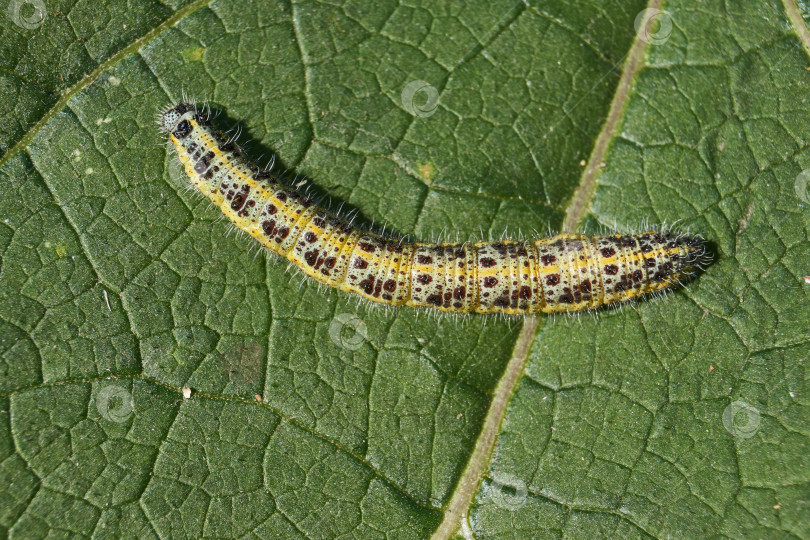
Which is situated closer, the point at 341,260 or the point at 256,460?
the point at 256,460

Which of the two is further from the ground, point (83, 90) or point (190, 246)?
point (83, 90)

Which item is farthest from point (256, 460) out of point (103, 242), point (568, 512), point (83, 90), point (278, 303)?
point (83, 90)

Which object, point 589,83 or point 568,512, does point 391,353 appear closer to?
point 568,512
